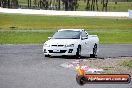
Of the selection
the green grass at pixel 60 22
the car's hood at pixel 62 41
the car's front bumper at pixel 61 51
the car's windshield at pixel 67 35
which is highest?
the car's windshield at pixel 67 35

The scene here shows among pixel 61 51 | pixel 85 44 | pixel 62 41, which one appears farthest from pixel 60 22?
pixel 61 51

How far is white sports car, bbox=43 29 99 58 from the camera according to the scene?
2397 cm

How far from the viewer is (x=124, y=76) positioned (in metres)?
8.38

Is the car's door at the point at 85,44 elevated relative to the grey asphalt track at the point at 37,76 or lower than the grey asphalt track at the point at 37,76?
lower

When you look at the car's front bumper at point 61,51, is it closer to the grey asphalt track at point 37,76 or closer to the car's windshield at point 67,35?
the car's windshield at point 67,35

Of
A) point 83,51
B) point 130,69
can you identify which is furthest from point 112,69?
point 83,51

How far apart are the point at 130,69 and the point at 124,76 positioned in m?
9.45

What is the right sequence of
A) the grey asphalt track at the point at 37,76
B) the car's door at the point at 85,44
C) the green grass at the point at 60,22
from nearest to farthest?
the grey asphalt track at the point at 37,76
the car's door at the point at 85,44
the green grass at the point at 60,22

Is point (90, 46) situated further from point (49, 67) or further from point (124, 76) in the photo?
point (124, 76)

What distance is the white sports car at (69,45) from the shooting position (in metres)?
24.0

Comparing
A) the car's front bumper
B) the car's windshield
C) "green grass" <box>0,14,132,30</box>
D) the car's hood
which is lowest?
"green grass" <box>0,14,132,30</box>

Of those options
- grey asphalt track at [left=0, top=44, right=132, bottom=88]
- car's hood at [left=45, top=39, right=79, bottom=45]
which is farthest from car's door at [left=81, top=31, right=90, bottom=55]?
grey asphalt track at [left=0, top=44, right=132, bottom=88]

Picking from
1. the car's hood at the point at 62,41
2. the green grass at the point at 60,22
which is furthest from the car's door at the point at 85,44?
the green grass at the point at 60,22

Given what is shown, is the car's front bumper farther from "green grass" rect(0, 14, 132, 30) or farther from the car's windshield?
"green grass" rect(0, 14, 132, 30)
